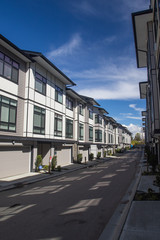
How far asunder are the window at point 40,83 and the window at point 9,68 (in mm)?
2705

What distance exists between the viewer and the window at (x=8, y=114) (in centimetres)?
1477

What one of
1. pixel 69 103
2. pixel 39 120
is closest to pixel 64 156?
pixel 69 103

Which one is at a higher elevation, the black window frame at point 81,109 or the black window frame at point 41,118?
the black window frame at point 81,109

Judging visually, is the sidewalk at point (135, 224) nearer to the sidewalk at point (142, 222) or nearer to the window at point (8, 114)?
the sidewalk at point (142, 222)

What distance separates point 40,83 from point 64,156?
11710 millimetres

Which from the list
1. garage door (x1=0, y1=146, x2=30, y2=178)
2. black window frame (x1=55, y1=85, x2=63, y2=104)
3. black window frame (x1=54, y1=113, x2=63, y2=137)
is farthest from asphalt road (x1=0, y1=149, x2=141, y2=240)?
black window frame (x1=55, y1=85, x2=63, y2=104)

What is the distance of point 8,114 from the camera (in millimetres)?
15438

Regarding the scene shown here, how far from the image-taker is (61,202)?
8.91m

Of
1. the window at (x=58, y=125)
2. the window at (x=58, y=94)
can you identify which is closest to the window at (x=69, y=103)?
the window at (x=58, y=94)

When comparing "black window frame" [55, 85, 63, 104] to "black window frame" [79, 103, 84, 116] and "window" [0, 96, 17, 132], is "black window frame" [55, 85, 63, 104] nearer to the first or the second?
"window" [0, 96, 17, 132]

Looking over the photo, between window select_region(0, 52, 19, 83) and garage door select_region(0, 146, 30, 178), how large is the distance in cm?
607

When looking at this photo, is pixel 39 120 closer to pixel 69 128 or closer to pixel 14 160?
pixel 14 160

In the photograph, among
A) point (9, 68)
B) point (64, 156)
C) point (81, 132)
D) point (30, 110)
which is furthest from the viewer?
point (81, 132)

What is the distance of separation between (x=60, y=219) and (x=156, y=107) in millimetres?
10831
